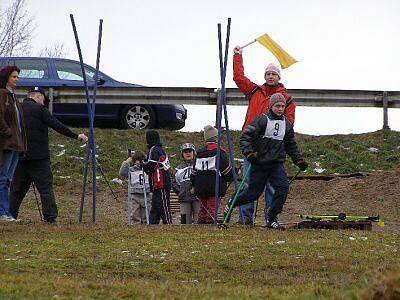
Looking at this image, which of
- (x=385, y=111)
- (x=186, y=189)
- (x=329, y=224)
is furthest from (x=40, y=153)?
(x=385, y=111)

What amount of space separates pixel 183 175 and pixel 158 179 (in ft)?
1.24

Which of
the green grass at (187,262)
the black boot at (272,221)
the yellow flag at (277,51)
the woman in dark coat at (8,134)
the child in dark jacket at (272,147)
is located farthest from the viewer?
the yellow flag at (277,51)

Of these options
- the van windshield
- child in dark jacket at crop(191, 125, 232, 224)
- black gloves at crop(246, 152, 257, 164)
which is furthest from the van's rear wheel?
black gloves at crop(246, 152, 257, 164)

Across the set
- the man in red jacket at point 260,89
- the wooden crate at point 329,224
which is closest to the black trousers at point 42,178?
the man in red jacket at point 260,89

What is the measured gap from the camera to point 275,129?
13117mm

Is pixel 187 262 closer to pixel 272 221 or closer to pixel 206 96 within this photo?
pixel 272 221

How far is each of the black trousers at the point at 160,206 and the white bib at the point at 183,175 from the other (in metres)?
0.21

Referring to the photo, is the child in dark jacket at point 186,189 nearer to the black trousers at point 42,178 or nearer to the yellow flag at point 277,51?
the yellow flag at point 277,51

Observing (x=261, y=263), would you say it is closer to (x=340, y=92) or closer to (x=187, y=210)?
(x=187, y=210)

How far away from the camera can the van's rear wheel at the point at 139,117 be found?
23.6 m

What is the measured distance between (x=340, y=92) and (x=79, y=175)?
584cm

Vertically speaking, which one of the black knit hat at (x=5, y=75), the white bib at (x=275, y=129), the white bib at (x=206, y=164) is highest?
the black knit hat at (x=5, y=75)

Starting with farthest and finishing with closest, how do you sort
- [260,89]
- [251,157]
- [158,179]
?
[158,179] → [260,89] → [251,157]

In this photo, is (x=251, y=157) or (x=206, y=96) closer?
(x=251, y=157)
